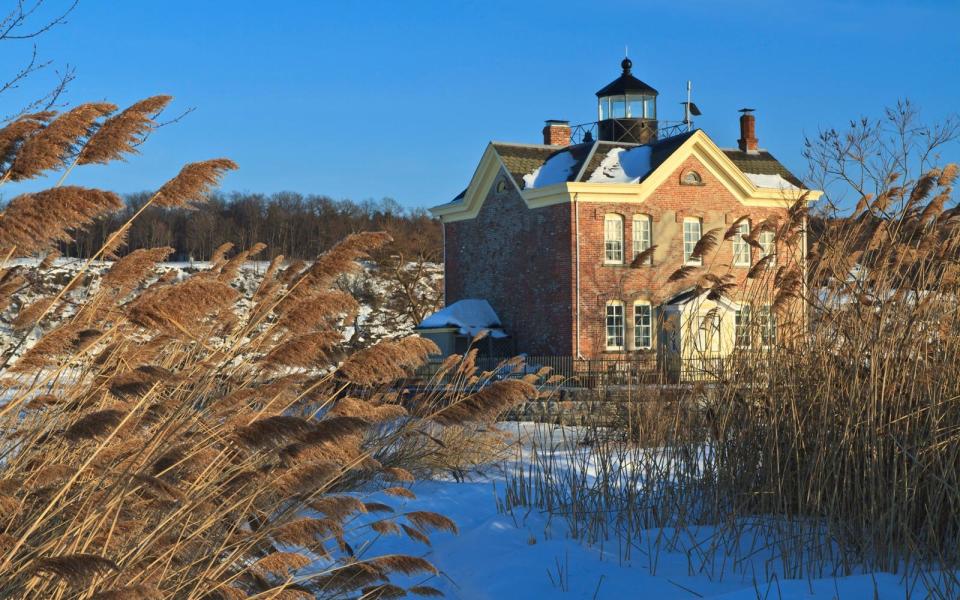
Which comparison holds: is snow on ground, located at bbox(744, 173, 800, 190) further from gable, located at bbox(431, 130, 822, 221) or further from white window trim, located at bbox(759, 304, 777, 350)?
white window trim, located at bbox(759, 304, 777, 350)

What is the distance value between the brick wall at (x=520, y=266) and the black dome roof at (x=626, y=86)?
458cm

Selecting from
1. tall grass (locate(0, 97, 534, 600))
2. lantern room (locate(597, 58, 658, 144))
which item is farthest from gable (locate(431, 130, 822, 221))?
tall grass (locate(0, 97, 534, 600))

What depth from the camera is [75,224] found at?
371 cm

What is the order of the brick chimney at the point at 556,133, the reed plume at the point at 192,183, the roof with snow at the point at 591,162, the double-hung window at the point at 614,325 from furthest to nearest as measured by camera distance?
the brick chimney at the point at 556,133, the roof with snow at the point at 591,162, the double-hung window at the point at 614,325, the reed plume at the point at 192,183

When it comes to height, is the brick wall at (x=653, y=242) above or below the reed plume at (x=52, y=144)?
above

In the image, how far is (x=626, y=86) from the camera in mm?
31531

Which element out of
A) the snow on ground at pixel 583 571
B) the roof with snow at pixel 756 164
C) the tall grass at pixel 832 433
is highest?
the roof with snow at pixel 756 164

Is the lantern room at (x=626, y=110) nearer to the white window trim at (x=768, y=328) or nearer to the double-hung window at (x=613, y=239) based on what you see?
the double-hung window at (x=613, y=239)

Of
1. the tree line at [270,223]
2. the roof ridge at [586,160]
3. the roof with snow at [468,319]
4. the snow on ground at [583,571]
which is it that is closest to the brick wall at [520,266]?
the roof with snow at [468,319]

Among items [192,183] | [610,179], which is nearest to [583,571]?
[192,183]

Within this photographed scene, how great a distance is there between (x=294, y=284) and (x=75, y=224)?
4.95 feet

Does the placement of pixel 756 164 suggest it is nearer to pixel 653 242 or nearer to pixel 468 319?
pixel 653 242

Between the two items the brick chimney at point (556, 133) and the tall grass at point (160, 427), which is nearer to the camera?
the tall grass at point (160, 427)

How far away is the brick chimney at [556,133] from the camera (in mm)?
32750
